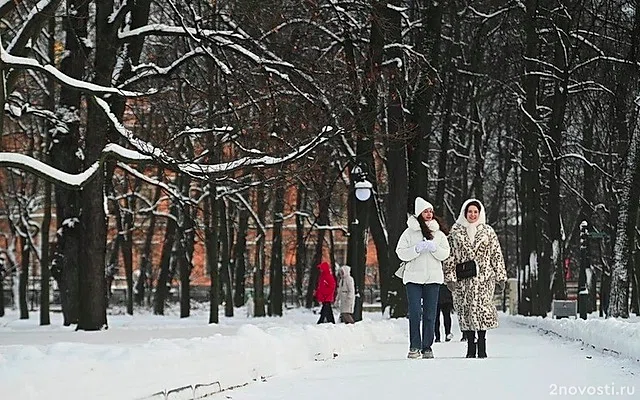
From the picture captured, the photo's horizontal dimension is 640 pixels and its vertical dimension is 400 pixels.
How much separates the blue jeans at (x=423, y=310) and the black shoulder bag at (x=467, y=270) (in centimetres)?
38

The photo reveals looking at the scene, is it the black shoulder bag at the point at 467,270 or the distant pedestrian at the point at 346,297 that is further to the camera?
the distant pedestrian at the point at 346,297

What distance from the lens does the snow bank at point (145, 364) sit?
24.3ft

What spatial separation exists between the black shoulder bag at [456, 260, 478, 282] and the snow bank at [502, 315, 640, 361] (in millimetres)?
2020

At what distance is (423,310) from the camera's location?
1437cm

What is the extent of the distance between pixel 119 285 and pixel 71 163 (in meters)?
52.6

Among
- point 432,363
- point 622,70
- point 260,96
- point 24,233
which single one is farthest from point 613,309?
point 24,233

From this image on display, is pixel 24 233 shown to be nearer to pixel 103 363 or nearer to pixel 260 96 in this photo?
pixel 260 96

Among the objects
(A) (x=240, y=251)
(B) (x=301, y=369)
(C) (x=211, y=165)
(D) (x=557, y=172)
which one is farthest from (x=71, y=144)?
(A) (x=240, y=251)

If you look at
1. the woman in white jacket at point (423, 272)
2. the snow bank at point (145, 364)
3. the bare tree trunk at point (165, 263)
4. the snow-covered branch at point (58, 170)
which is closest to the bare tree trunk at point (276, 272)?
the bare tree trunk at point (165, 263)

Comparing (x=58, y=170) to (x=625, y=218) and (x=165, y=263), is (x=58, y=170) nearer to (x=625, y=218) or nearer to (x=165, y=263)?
(x=625, y=218)

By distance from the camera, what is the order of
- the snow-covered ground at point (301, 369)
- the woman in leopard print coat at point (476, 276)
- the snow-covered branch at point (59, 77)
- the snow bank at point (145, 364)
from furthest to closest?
the snow-covered branch at point (59, 77) < the woman in leopard print coat at point (476, 276) < the snow-covered ground at point (301, 369) < the snow bank at point (145, 364)

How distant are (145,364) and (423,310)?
20.1 ft

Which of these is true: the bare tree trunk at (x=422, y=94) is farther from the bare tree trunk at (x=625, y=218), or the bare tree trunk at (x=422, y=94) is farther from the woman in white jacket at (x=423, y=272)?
the woman in white jacket at (x=423, y=272)

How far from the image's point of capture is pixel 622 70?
1001 inches
